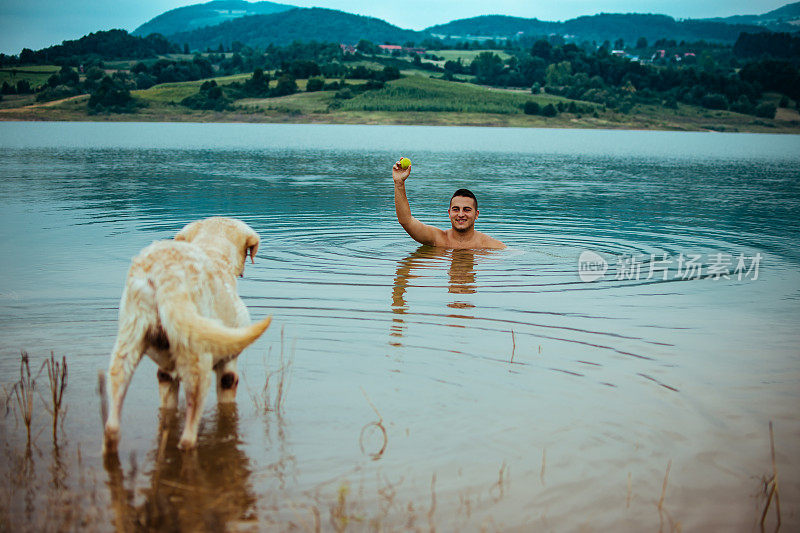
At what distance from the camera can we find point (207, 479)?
5.02 meters

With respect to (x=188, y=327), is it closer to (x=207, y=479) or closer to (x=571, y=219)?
(x=207, y=479)

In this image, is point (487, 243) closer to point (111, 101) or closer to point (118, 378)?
point (118, 378)

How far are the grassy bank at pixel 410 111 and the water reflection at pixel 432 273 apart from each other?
102082 millimetres

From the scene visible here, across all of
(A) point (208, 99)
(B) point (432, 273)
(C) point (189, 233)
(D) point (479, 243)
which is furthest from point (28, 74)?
(C) point (189, 233)

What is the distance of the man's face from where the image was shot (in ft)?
47.2

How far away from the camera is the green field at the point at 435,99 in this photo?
123500 millimetres

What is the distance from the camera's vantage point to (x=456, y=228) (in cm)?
1509

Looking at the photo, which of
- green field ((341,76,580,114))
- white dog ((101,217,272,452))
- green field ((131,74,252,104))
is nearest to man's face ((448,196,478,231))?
white dog ((101,217,272,452))

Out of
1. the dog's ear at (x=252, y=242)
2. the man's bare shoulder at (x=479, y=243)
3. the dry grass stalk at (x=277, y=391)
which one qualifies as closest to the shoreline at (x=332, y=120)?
the man's bare shoulder at (x=479, y=243)

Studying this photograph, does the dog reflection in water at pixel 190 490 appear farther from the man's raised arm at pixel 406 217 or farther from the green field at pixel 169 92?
the green field at pixel 169 92

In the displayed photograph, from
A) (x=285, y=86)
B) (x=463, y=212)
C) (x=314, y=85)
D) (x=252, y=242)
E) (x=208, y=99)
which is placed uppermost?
(x=314, y=85)

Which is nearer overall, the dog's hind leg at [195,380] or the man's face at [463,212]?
the dog's hind leg at [195,380]

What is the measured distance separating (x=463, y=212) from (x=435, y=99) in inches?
4668

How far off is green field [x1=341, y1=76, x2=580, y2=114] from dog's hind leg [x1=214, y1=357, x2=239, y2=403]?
11773 centimetres
